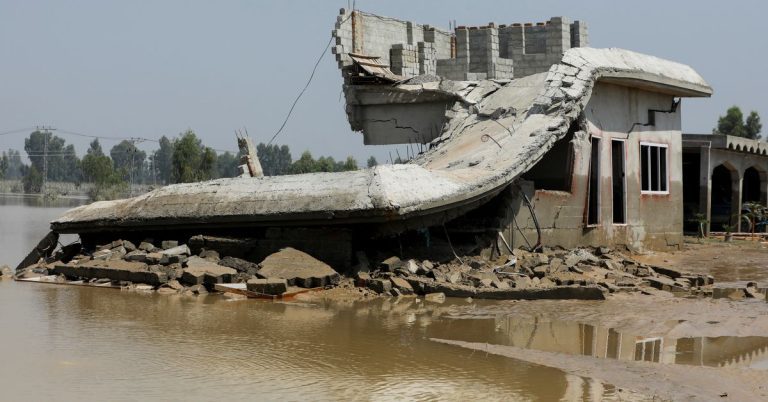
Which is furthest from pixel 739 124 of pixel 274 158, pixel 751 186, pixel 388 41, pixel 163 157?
pixel 163 157

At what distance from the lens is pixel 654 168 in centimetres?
1666

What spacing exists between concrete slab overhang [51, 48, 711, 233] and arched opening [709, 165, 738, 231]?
443 inches

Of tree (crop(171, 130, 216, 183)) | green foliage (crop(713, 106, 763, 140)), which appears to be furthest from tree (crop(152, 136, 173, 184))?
green foliage (crop(713, 106, 763, 140))

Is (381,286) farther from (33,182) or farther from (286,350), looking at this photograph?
(33,182)

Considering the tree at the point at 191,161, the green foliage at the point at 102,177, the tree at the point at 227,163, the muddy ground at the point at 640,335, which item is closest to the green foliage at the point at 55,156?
the tree at the point at 227,163

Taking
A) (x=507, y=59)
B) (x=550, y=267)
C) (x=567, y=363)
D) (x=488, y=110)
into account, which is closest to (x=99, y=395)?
(x=567, y=363)

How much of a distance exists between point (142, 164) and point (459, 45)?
13261 cm

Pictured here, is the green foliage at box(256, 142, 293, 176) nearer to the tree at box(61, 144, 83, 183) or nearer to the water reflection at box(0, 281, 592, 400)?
the tree at box(61, 144, 83, 183)

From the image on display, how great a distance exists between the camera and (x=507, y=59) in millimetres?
20594

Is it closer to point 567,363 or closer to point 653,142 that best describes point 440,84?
point 653,142

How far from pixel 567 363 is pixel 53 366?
3817 mm

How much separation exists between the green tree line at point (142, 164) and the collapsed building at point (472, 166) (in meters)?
2.47

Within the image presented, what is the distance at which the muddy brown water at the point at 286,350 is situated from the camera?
237 inches

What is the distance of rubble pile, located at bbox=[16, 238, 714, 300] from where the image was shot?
10.6m
